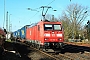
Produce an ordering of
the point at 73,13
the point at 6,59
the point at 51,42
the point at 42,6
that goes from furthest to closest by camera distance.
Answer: the point at 73,13 < the point at 42,6 < the point at 51,42 < the point at 6,59

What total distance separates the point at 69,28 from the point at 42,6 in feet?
128

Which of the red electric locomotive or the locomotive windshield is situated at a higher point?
the locomotive windshield

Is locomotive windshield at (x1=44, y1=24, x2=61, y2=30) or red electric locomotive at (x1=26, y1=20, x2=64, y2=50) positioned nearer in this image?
red electric locomotive at (x1=26, y1=20, x2=64, y2=50)

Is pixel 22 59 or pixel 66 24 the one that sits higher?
pixel 66 24

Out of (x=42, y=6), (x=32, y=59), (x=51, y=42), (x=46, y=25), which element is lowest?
(x=32, y=59)

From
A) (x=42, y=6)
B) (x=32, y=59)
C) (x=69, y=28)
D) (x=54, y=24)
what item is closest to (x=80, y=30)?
(x=69, y=28)

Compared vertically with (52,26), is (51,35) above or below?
below

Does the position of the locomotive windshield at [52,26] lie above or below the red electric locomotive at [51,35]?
above

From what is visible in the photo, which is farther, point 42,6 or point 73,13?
point 73,13

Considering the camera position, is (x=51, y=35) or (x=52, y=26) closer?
(x=51, y=35)

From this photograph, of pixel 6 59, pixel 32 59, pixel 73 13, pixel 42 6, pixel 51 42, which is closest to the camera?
pixel 6 59

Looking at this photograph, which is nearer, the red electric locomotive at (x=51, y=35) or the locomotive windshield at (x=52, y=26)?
the red electric locomotive at (x=51, y=35)

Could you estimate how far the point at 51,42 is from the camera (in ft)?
66.8

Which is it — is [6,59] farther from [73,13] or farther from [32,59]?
[73,13]
